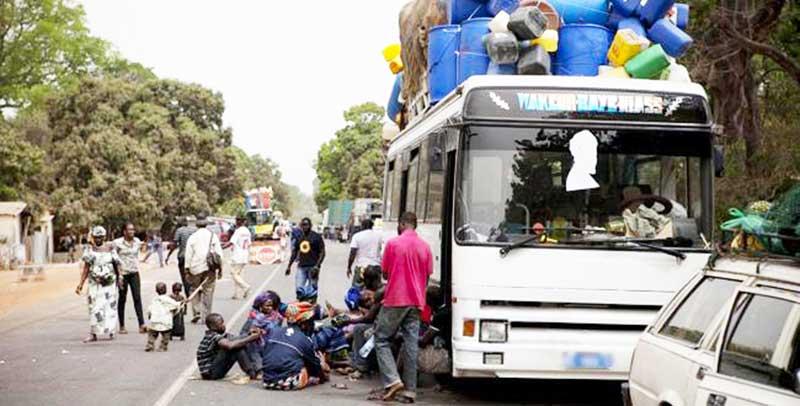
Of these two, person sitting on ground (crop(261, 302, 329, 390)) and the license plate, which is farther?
person sitting on ground (crop(261, 302, 329, 390))

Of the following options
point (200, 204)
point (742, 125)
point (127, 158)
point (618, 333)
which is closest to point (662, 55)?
point (618, 333)

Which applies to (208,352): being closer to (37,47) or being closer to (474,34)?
(474,34)

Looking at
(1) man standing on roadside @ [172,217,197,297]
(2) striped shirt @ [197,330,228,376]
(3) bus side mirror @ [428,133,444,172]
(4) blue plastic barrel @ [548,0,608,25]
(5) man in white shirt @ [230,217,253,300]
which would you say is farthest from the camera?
(5) man in white shirt @ [230,217,253,300]

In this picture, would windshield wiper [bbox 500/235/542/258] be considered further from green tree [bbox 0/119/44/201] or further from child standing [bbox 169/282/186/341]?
green tree [bbox 0/119/44/201]

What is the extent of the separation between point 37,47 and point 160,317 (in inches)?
1968

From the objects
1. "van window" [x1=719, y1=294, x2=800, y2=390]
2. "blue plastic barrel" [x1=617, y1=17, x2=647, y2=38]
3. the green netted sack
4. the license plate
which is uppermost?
"blue plastic barrel" [x1=617, y1=17, x2=647, y2=38]

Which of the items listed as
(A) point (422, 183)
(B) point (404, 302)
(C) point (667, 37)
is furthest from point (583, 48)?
(B) point (404, 302)

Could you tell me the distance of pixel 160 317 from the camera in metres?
13.2

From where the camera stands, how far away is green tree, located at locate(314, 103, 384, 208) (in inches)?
3642

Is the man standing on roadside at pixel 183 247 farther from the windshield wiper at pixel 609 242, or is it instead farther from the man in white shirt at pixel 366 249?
the windshield wiper at pixel 609 242

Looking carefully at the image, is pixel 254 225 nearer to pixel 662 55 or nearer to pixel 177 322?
pixel 177 322

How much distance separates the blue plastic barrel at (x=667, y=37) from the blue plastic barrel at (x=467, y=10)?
187cm

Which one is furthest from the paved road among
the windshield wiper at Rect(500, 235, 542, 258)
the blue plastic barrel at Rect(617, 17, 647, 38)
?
the blue plastic barrel at Rect(617, 17, 647, 38)

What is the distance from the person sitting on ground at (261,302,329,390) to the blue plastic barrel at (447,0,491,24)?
3.82 metres
